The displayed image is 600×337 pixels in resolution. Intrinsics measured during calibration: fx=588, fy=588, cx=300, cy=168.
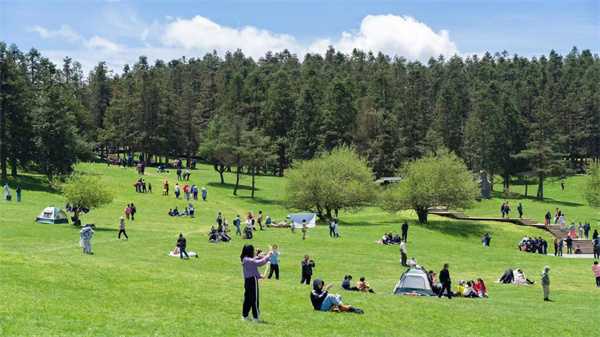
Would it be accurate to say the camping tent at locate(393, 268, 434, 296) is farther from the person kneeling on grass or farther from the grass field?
the person kneeling on grass

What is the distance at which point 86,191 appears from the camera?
4431 cm

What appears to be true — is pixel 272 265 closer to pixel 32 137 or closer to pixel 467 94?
pixel 32 137

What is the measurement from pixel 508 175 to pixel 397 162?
62.3 ft

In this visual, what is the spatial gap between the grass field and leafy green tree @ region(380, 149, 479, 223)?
200 centimetres

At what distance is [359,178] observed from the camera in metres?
61.9

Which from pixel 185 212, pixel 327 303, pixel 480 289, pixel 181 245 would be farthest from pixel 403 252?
pixel 185 212

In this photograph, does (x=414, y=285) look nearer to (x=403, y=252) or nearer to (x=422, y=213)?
(x=403, y=252)

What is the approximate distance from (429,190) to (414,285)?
31.4 m

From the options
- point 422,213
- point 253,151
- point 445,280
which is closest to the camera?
point 445,280

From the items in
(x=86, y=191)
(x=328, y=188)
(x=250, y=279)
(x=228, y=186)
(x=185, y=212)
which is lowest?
(x=185, y=212)

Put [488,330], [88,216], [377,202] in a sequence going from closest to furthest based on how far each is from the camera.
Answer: [488,330], [88,216], [377,202]

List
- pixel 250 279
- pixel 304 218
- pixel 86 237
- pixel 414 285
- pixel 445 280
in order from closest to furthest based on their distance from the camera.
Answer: pixel 250 279 → pixel 414 285 → pixel 445 280 → pixel 86 237 → pixel 304 218

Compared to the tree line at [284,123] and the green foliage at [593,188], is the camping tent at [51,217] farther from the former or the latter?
the green foliage at [593,188]

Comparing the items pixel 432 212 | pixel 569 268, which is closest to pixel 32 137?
pixel 432 212
